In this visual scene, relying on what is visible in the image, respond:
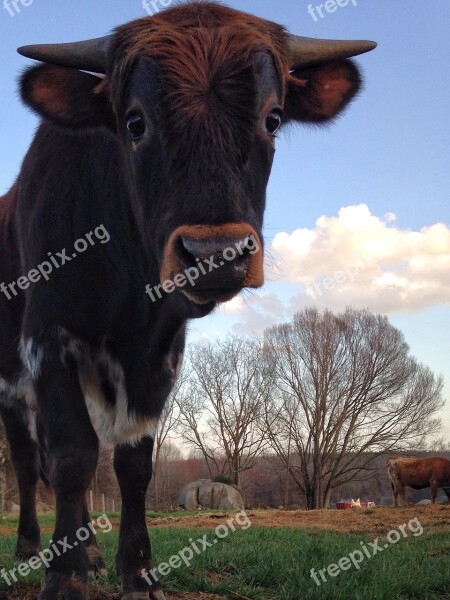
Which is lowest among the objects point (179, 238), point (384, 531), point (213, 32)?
point (384, 531)

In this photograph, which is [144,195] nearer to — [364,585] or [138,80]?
[138,80]

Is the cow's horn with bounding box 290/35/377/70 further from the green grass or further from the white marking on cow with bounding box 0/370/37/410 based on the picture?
the green grass

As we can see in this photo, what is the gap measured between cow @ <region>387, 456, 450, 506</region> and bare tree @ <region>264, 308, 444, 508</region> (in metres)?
13.7

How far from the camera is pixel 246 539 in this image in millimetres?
6820

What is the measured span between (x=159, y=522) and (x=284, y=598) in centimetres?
977

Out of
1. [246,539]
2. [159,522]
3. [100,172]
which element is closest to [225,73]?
[100,172]

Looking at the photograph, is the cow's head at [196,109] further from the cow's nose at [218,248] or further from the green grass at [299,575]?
the green grass at [299,575]

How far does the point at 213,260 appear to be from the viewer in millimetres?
2615

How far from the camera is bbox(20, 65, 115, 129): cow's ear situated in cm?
385

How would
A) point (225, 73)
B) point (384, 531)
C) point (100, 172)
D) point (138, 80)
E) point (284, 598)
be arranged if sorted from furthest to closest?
point (384, 531)
point (100, 172)
point (284, 598)
point (138, 80)
point (225, 73)

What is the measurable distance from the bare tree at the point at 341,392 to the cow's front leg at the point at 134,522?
32.6 meters

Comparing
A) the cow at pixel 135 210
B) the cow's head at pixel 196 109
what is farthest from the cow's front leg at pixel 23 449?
the cow's head at pixel 196 109

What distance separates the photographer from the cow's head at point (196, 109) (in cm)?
276

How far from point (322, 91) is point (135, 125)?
4.76ft
